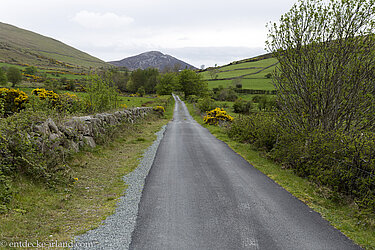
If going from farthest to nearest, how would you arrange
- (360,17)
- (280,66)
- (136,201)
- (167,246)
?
(280,66)
(360,17)
(136,201)
(167,246)

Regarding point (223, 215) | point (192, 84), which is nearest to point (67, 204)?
point (223, 215)

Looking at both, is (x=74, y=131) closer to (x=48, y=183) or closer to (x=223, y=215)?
(x=48, y=183)

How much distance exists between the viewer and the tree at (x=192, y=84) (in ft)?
248

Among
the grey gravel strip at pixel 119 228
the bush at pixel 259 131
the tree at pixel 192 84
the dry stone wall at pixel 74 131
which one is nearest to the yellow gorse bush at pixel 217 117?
the bush at pixel 259 131

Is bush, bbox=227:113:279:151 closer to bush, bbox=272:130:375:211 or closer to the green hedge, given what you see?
the green hedge

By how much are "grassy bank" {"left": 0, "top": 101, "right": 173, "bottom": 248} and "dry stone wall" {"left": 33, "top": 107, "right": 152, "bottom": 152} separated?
0.64 meters

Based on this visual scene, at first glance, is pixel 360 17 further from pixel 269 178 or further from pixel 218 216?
pixel 218 216

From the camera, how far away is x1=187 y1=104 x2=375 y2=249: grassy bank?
188 inches

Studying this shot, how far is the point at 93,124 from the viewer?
10.9 metres

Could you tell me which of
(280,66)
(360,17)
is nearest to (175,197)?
(280,66)

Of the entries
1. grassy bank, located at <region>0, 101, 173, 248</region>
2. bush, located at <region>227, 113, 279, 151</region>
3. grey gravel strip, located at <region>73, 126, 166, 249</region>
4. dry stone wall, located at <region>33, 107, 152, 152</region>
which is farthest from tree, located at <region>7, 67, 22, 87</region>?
grey gravel strip, located at <region>73, 126, 166, 249</region>

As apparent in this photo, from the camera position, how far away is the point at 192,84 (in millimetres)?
76500

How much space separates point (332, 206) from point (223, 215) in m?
3.27

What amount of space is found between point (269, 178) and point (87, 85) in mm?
12282
